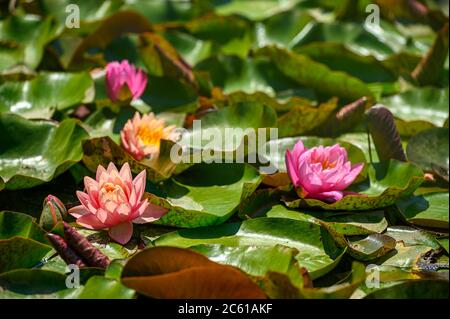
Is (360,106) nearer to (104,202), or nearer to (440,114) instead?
(440,114)

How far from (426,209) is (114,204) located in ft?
3.06

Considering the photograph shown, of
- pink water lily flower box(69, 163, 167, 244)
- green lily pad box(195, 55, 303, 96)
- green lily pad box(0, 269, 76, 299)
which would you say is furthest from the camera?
green lily pad box(195, 55, 303, 96)

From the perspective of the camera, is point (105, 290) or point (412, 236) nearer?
point (105, 290)

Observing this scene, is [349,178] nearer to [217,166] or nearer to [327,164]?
[327,164]

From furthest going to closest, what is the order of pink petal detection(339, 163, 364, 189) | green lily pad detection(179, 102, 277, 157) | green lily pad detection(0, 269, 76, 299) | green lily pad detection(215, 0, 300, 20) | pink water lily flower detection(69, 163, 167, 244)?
1. green lily pad detection(215, 0, 300, 20)
2. green lily pad detection(179, 102, 277, 157)
3. pink petal detection(339, 163, 364, 189)
4. pink water lily flower detection(69, 163, 167, 244)
5. green lily pad detection(0, 269, 76, 299)

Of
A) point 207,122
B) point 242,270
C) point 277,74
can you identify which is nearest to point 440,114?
point 277,74

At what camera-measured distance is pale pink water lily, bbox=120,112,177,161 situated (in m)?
2.42

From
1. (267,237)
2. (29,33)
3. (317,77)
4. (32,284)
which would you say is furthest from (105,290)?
(29,33)

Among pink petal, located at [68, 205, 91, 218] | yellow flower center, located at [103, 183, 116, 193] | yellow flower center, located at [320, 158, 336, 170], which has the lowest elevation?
pink petal, located at [68, 205, 91, 218]

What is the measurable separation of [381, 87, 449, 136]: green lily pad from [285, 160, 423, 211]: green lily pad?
0.62m

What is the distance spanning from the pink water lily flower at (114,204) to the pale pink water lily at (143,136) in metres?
0.31

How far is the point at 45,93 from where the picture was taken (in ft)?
9.36

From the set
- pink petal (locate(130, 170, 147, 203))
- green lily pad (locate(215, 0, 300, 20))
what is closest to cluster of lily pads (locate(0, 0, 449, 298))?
pink petal (locate(130, 170, 147, 203))

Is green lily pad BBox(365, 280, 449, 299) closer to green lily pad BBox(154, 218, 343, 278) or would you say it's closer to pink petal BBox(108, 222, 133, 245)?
green lily pad BBox(154, 218, 343, 278)
